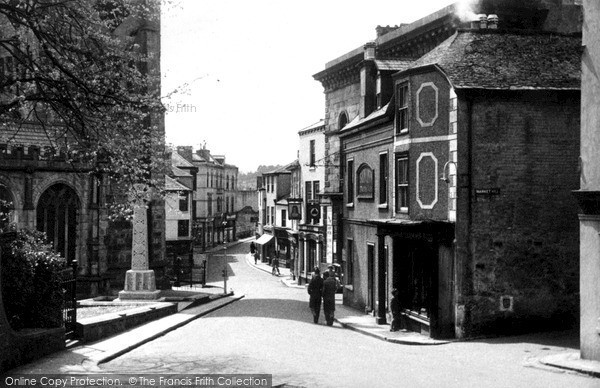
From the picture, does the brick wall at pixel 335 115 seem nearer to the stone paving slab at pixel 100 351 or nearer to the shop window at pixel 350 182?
the shop window at pixel 350 182

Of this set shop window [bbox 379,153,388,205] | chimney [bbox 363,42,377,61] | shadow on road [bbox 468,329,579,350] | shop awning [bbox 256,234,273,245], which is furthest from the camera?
shop awning [bbox 256,234,273,245]

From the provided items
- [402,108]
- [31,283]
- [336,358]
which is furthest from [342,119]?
[31,283]

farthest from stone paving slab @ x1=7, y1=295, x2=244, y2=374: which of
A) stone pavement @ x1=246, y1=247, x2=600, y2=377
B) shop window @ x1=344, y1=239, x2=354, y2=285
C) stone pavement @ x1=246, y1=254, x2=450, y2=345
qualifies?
shop window @ x1=344, y1=239, x2=354, y2=285

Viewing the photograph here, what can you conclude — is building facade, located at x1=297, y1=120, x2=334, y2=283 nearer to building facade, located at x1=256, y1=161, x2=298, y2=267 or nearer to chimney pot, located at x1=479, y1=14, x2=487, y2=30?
building facade, located at x1=256, y1=161, x2=298, y2=267

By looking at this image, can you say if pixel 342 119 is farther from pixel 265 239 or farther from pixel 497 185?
pixel 265 239

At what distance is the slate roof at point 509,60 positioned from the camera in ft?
60.1

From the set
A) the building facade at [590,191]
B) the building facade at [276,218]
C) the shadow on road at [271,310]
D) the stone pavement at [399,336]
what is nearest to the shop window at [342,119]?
the stone pavement at [399,336]

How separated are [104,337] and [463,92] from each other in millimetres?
11415

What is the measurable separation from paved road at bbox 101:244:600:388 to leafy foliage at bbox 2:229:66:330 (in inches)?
73.7

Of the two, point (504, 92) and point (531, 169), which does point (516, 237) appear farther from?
point (504, 92)

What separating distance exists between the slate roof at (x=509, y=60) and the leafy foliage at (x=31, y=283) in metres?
10.9

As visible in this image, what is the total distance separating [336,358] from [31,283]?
6.60m

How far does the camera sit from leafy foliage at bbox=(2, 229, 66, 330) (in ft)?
45.5

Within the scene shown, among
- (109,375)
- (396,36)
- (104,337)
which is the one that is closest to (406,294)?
(104,337)
